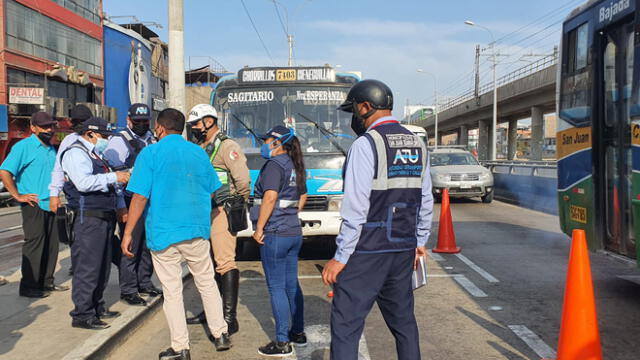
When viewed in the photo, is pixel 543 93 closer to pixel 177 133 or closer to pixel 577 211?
pixel 577 211

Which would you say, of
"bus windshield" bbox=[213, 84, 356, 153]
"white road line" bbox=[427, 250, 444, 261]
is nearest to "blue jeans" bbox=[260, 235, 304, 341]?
"bus windshield" bbox=[213, 84, 356, 153]

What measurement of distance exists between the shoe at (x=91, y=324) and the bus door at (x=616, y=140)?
5.45 metres

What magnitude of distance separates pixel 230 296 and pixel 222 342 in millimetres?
590

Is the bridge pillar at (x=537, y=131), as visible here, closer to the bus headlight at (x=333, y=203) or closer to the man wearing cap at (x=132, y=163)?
the bus headlight at (x=333, y=203)

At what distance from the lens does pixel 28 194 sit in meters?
6.11

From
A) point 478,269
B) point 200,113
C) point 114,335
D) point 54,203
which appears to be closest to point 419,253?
point 200,113

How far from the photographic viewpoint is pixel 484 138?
56.5 metres

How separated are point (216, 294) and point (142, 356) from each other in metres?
0.78

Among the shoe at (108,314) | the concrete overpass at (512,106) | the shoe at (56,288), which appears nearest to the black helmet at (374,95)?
the shoe at (108,314)

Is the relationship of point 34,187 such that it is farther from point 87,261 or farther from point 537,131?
point 537,131

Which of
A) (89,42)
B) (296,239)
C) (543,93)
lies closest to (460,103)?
(543,93)

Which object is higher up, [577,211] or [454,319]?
[577,211]

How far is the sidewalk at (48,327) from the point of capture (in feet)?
14.8

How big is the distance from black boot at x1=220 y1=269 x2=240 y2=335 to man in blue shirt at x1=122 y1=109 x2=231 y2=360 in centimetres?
61
